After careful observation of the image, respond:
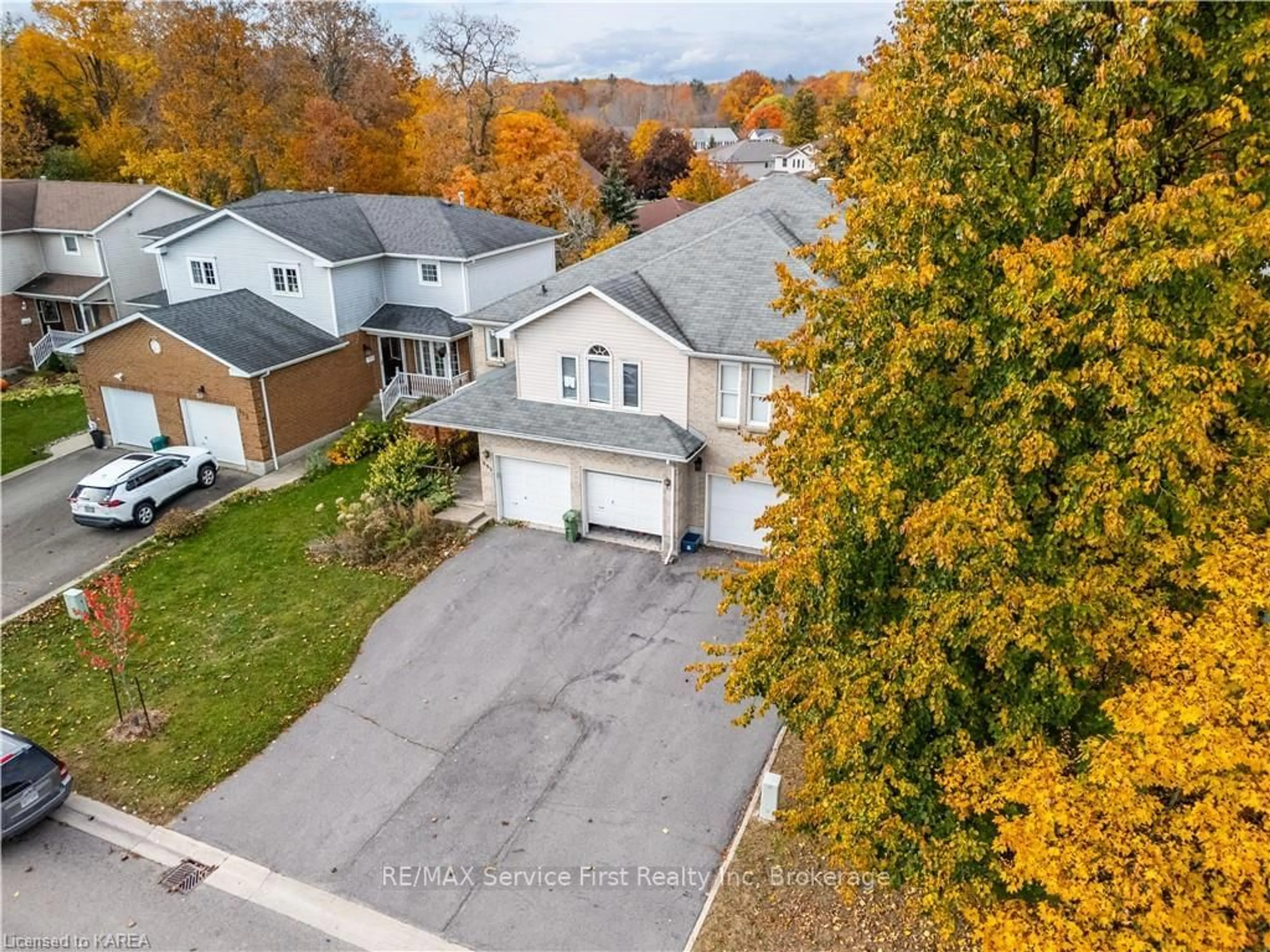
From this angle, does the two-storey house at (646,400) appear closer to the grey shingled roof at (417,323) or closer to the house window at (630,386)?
the house window at (630,386)

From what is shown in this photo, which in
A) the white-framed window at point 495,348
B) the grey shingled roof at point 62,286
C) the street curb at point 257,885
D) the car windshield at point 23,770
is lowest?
the street curb at point 257,885

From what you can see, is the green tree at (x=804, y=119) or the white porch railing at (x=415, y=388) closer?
the white porch railing at (x=415, y=388)

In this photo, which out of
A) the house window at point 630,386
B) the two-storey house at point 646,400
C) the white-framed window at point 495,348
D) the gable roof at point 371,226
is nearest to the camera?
the two-storey house at point 646,400

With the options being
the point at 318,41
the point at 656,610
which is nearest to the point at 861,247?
the point at 656,610

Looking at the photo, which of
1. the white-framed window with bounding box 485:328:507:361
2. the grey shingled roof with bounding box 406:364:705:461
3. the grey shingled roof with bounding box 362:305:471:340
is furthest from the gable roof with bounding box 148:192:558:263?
the grey shingled roof with bounding box 406:364:705:461

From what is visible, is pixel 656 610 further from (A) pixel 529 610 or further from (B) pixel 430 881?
(B) pixel 430 881

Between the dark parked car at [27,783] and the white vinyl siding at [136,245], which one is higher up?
the white vinyl siding at [136,245]

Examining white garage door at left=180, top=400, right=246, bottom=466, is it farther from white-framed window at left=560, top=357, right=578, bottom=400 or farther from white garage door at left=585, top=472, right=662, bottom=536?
white garage door at left=585, top=472, right=662, bottom=536

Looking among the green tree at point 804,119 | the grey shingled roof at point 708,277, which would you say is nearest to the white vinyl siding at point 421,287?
the grey shingled roof at point 708,277
